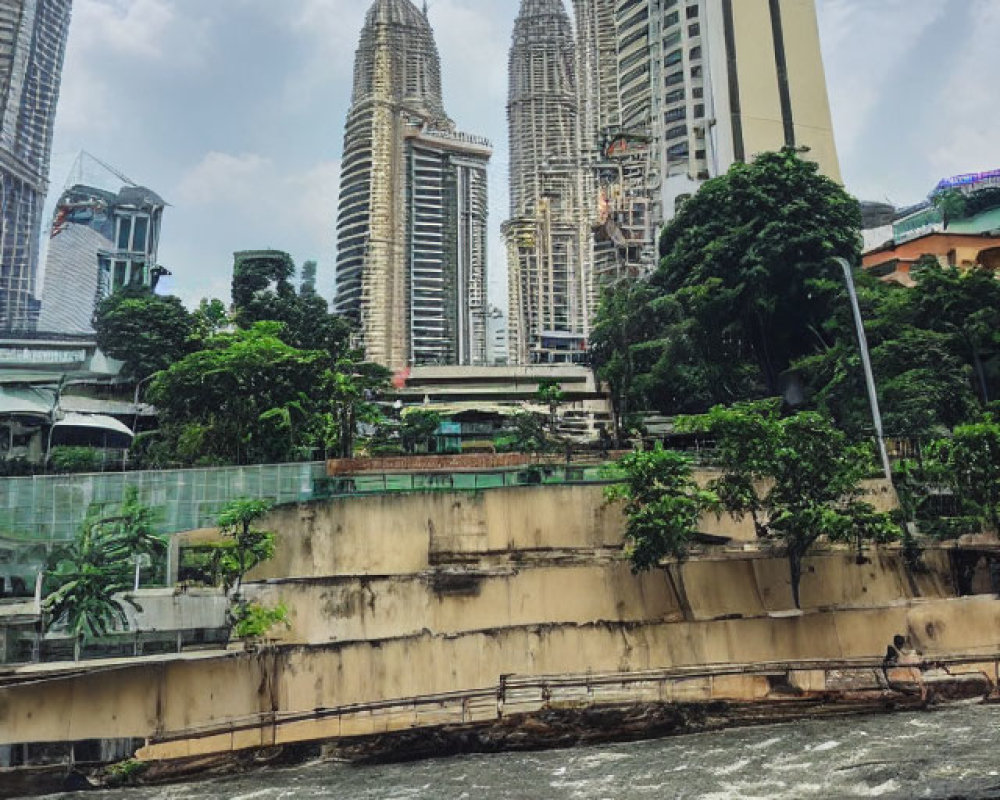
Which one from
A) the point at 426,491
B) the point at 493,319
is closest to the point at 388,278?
the point at 493,319

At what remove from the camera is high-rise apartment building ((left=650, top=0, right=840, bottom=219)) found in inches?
3022

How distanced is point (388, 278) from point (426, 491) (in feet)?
290

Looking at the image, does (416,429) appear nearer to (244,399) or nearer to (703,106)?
(244,399)

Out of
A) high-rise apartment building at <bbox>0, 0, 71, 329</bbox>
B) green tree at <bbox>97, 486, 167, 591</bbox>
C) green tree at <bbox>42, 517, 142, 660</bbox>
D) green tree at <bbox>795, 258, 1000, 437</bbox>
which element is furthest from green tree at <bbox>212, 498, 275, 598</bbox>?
high-rise apartment building at <bbox>0, 0, 71, 329</bbox>

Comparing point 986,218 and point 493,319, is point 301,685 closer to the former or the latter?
point 986,218

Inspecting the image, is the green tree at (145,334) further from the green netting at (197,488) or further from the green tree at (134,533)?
the green tree at (134,533)

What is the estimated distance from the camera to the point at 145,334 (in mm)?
59281

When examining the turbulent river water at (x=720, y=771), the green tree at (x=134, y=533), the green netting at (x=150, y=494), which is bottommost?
the turbulent river water at (x=720, y=771)

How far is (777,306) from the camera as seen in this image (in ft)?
158

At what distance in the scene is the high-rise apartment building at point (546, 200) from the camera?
421 feet

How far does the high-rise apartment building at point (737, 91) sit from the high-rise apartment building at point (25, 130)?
92.2 meters

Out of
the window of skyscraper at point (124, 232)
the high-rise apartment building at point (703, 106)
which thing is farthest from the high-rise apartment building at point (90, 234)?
the high-rise apartment building at point (703, 106)

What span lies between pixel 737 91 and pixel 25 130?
10717 centimetres

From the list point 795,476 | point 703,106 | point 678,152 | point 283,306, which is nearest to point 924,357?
point 795,476
